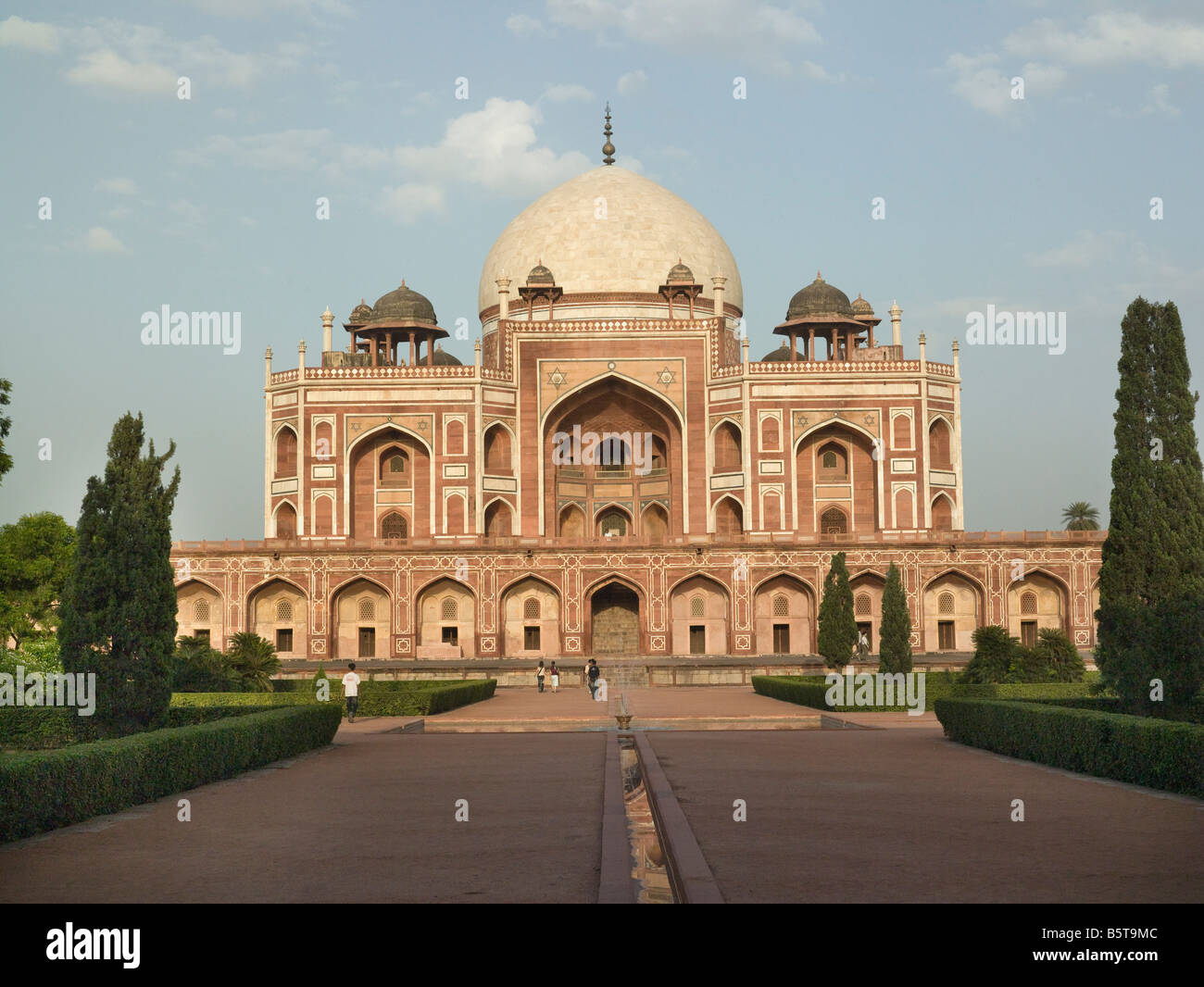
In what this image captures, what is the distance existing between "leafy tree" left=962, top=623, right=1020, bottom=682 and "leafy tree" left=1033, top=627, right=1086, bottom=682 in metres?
0.74

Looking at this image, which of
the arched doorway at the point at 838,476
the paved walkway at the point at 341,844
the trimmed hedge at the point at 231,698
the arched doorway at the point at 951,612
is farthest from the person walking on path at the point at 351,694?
the arched doorway at the point at 838,476

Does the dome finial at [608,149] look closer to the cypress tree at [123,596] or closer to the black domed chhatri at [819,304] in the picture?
the black domed chhatri at [819,304]

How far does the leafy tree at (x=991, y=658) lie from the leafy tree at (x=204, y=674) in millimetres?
14587

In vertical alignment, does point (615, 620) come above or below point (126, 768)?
above

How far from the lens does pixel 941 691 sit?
26.0m

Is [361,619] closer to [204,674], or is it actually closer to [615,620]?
[615,620]

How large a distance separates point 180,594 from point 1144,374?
104 feet

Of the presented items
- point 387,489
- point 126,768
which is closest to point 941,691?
point 126,768

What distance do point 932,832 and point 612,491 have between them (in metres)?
40.3

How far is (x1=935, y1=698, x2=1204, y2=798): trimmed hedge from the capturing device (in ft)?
37.2

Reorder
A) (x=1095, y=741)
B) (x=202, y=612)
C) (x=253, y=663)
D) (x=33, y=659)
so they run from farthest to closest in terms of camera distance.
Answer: (x=202, y=612), (x=253, y=663), (x=33, y=659), (x=1095, y=741)

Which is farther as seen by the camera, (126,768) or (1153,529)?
(1153,529)

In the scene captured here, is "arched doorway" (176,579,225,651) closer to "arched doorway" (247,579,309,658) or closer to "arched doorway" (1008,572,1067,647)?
"arched doorway" (247,579,309,658)
